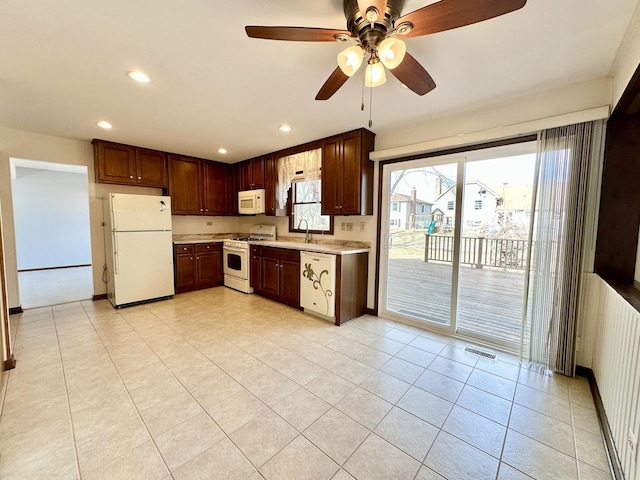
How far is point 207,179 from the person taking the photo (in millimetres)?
4949

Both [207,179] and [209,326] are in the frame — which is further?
[207,179]

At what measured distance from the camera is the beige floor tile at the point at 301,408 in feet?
5.51

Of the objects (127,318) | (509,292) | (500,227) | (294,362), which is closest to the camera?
(294,362)

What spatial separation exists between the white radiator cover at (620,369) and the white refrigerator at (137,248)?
4.85 m

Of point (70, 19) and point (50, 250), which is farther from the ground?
point (70, 19)

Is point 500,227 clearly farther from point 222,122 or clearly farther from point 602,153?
point 222,122

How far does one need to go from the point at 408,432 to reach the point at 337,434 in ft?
1.45

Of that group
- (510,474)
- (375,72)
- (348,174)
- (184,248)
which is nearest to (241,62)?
(375,72)

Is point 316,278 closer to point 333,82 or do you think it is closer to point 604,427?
point 333,82

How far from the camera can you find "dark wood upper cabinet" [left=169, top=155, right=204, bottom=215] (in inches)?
177

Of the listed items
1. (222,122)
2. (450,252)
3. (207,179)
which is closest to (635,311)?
(450,252)

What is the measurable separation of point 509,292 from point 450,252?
145 cm

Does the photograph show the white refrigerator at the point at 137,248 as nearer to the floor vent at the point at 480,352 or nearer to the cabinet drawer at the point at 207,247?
the cabinet drawer at the point at 207,247

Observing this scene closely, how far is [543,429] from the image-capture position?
1629 millimetres
